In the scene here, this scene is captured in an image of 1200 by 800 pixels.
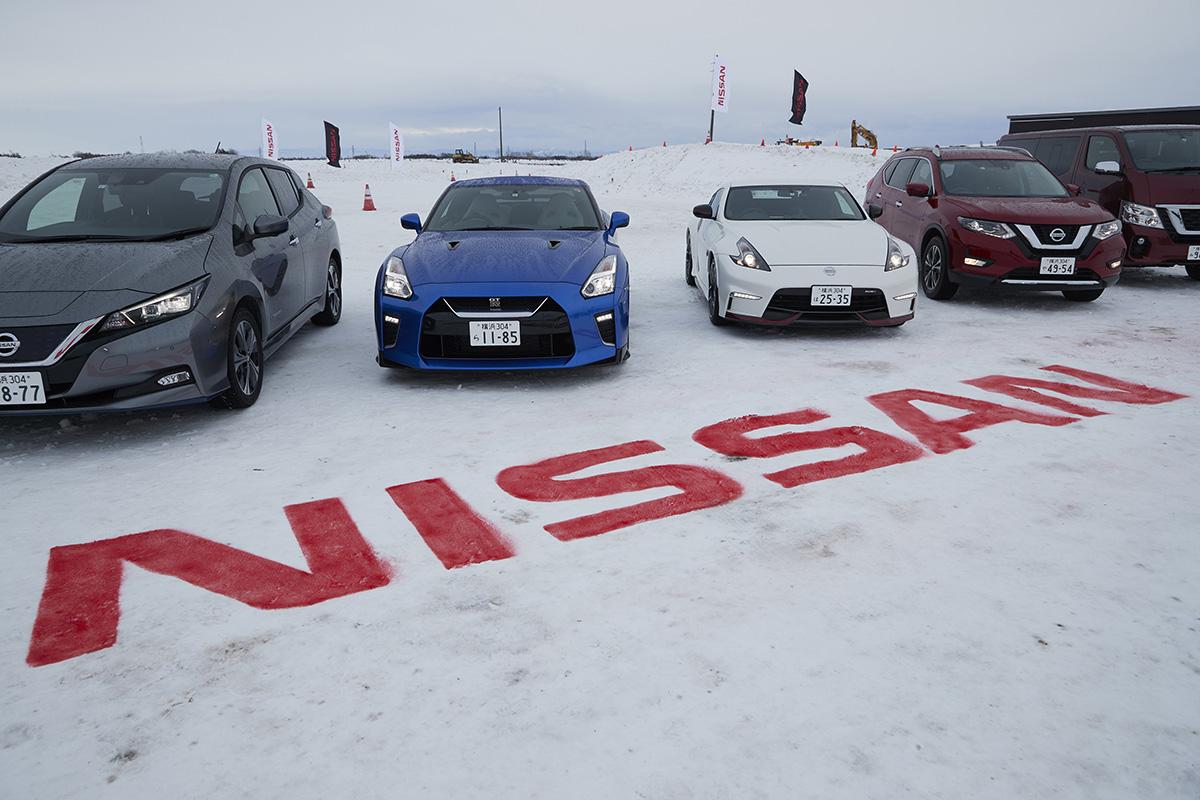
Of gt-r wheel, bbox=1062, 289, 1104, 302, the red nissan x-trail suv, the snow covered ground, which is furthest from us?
gt-r wheel, bbox=1062, 289, 1104, 302

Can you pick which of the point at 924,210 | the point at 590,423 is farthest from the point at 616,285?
the point at 924,210

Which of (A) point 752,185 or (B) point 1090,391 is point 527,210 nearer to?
(A) point 752,185

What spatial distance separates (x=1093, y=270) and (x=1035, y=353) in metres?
1.96

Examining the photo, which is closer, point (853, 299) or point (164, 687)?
point (164, 687)

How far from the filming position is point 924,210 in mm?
8461

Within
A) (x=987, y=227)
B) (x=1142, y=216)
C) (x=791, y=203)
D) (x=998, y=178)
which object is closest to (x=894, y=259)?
(x=791, y=203)

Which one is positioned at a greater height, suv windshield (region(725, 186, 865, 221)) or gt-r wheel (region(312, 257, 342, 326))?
suv windshield (region(725, 186, 865, 221))

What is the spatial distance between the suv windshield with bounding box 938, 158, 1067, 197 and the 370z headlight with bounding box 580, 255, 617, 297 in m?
4.91

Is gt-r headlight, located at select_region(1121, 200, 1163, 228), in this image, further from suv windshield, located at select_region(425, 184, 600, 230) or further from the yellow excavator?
the yellow excavator

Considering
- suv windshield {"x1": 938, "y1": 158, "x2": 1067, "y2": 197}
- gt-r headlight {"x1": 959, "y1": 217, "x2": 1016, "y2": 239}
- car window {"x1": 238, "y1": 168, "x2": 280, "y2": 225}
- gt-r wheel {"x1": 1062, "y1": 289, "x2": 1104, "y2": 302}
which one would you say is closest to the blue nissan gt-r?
car window {"x1": 238, "y1": 168, "x2": 280, "y2": 225}

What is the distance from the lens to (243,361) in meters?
4.82

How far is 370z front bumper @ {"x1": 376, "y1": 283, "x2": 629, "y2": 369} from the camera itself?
197 inches

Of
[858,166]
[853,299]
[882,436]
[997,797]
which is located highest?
[858,166]

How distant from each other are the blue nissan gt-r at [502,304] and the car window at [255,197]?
102cm
